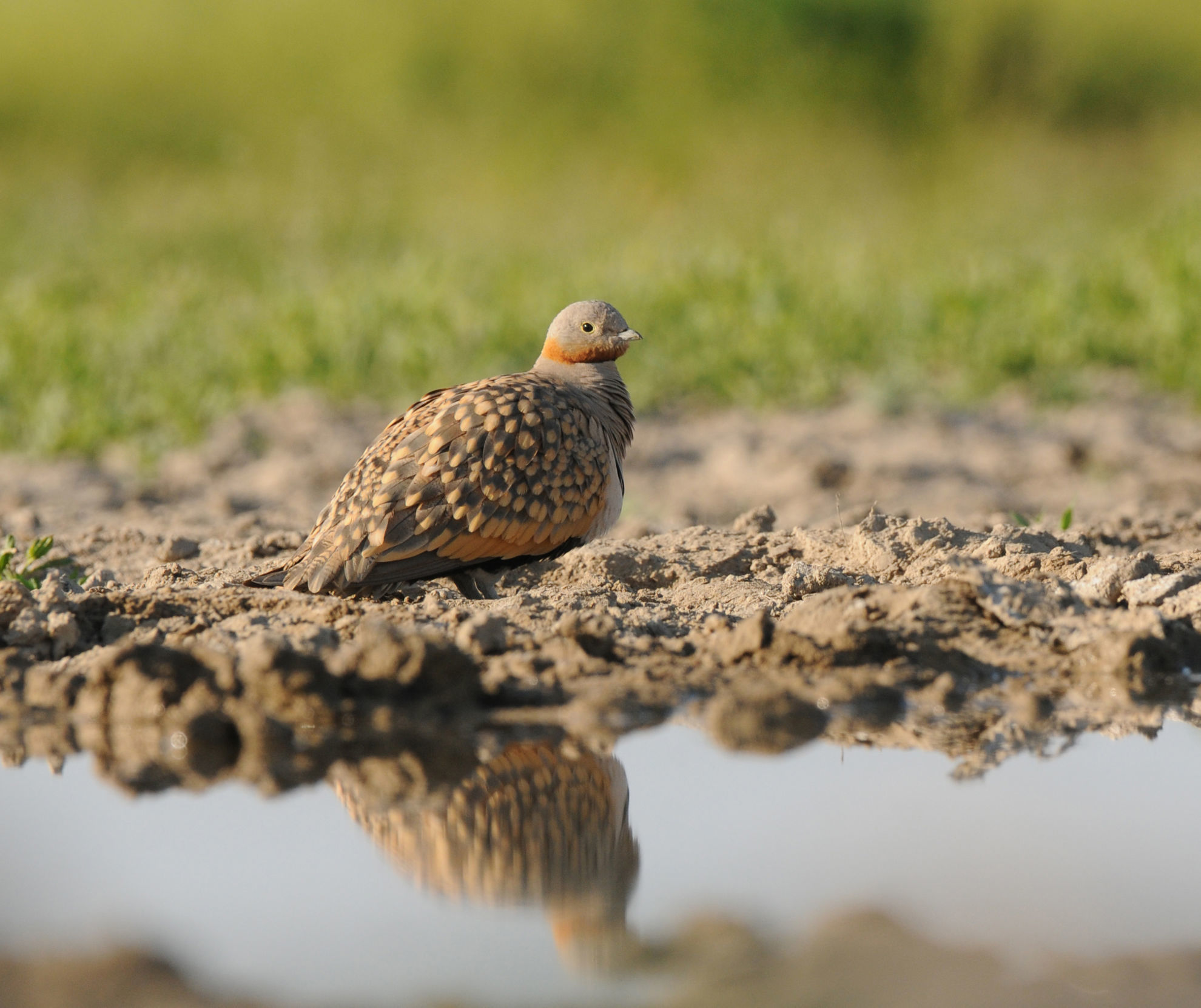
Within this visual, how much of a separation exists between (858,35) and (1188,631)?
12.5m

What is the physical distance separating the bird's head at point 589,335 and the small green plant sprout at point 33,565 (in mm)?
1653

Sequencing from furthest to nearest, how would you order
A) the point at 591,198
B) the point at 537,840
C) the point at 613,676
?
the point at 591,198, the point at 613,676, the point at 537,840

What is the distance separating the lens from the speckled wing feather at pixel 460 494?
13.6 feet

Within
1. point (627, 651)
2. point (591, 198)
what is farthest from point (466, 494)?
point (591, 198)

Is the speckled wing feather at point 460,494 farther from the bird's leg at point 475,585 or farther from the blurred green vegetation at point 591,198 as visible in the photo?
the blurred green vegetation at point 591,198

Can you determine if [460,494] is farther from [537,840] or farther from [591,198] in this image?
[591,198]

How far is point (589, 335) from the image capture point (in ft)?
16.0

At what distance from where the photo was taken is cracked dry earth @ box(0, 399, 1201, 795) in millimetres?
3141

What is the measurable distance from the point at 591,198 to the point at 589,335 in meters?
9.39

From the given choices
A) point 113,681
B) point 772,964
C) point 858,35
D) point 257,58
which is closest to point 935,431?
point 113,681

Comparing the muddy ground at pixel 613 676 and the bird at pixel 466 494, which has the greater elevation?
the bird at pixel 466 494

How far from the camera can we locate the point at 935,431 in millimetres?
7211

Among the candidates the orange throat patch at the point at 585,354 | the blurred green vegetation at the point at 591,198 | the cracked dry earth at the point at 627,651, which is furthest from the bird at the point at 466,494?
the blurred green vegetation at the point at 591,198

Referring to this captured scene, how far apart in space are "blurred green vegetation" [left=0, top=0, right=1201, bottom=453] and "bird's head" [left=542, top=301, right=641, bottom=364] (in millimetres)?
2748
